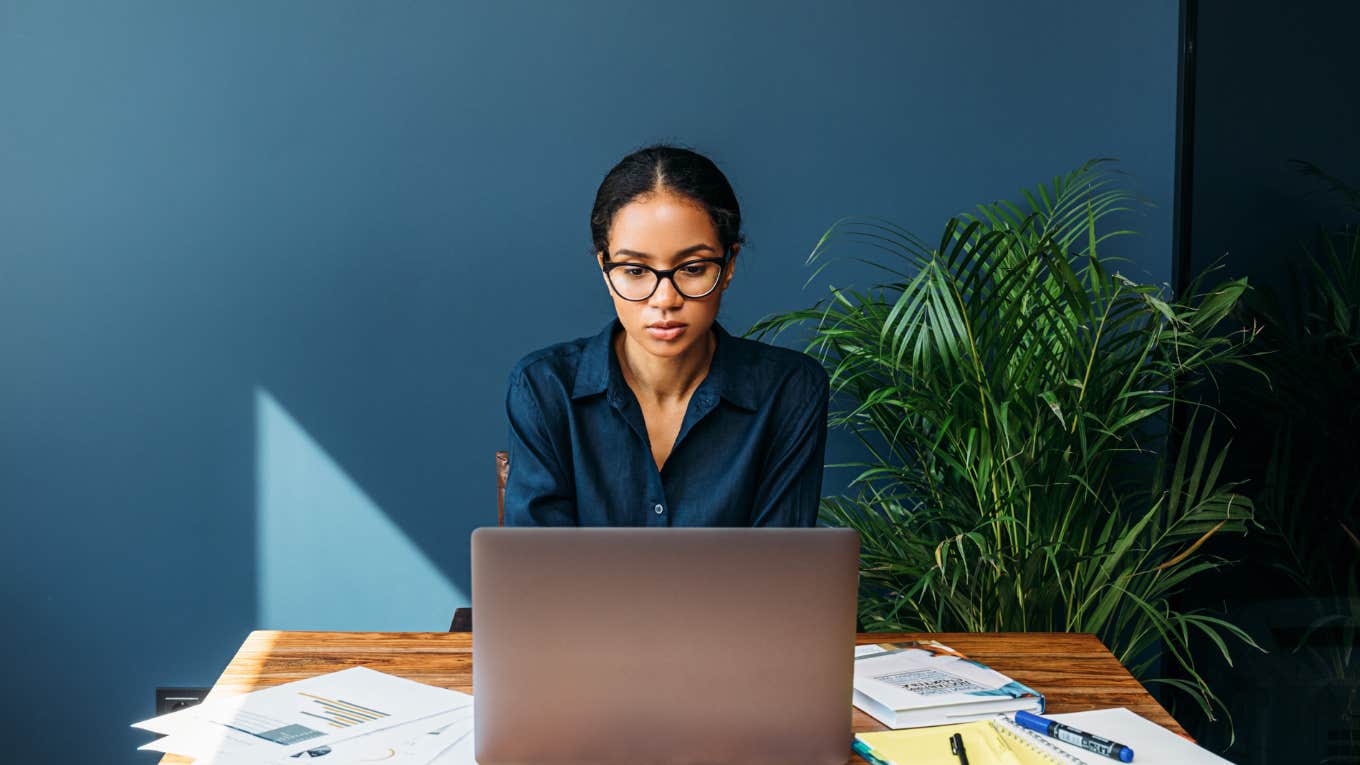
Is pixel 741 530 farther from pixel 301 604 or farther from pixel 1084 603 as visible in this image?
pixel 301 604

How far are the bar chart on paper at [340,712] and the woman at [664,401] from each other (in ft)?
1.45

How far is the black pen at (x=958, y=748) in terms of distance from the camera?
47.0 inches

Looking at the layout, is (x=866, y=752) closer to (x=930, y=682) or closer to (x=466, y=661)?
(x=930, y=682)

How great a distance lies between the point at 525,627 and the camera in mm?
1088

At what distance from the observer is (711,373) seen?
76.2 inches

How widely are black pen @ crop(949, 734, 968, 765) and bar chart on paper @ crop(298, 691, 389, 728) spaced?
62 cm

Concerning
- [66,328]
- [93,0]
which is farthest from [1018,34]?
[66,328]

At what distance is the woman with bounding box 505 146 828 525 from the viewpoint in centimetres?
177

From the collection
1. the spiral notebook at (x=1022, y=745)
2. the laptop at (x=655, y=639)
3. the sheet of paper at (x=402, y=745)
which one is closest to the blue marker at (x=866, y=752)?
the spiral notebook at (x=1022, y=745)

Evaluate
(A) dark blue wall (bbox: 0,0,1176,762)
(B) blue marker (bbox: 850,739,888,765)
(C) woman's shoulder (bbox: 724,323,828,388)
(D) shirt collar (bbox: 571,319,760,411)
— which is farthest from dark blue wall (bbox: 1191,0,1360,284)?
(B) blue marker (bbox: 850,739,888,765)

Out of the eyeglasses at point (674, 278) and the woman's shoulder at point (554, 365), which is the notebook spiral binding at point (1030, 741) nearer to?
the eyeglasses at point (674, 278)

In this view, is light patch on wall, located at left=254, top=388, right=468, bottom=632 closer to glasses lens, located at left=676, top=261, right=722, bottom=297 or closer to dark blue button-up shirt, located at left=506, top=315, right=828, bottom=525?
dark blue button-up shirt, located at left=506, top=315, right=828, bottom=525

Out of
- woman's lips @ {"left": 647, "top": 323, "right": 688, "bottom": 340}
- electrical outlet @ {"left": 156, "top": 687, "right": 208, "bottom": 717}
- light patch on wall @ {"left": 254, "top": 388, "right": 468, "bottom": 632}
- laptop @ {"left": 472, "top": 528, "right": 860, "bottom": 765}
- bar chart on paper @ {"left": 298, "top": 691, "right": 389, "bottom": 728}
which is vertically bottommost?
electrical outlet @ {"left": 156, "top": 687, "right": 208, "bottom": 717}

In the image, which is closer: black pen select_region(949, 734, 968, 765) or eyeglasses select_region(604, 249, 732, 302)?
black pen select_region(949, 734, 968, 765)
